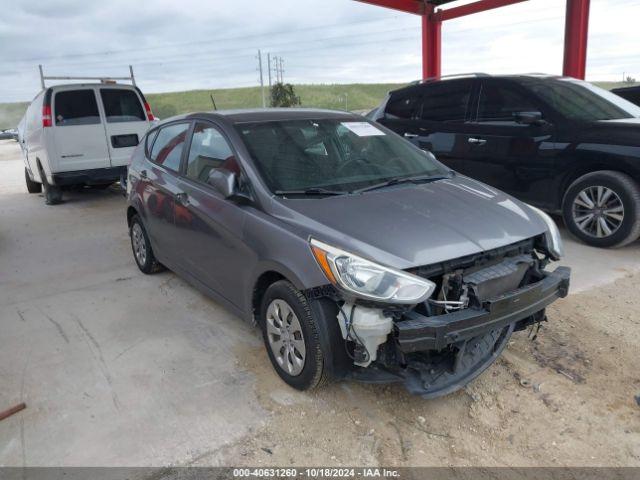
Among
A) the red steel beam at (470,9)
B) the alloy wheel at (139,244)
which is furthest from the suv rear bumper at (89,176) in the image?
the red steel beam at (470,9)

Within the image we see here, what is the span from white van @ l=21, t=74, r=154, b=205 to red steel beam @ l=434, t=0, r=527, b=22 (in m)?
6.85

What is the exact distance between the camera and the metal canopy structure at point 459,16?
9.55 m

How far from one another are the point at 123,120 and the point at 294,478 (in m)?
8.18

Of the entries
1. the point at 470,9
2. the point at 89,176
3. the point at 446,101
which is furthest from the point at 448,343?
the point at 470,9

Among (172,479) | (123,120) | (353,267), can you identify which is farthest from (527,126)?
(123,120)

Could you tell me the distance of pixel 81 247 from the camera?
6406 millimetres

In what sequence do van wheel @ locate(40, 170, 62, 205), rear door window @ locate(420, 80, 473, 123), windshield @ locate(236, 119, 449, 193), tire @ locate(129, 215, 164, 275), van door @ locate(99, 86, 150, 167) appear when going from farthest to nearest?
1. van wheel @ locate(40, 170, 62, 205)
2. van door @ locate(99, 86, 150, 167)
3. rear door window @ locate(420, 80, 473, 123)
4. tire @ locate(129, 215, 164, 275)
5. windshield @ locate(236, 119, 449, 193)

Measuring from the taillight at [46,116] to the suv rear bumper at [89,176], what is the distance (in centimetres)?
81

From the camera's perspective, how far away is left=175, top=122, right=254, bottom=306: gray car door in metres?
3.37

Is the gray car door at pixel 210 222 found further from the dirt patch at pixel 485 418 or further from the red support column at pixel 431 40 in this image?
the red support column at pixel 431 40

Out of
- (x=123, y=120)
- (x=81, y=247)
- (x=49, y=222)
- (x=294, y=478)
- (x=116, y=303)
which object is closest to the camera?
(x=294, y=478)

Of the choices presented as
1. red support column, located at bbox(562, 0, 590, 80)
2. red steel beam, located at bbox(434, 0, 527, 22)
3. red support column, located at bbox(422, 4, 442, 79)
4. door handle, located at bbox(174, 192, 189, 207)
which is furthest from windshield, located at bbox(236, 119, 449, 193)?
red support column, located at bbox(422, 4, 442, 79)

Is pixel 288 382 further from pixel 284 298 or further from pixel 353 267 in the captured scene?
pixel 353 267

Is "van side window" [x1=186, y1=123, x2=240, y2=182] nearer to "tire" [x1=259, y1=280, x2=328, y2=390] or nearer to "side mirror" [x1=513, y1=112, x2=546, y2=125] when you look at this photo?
"tire" [x1=259, y1=280, x2=328, y2=390]
